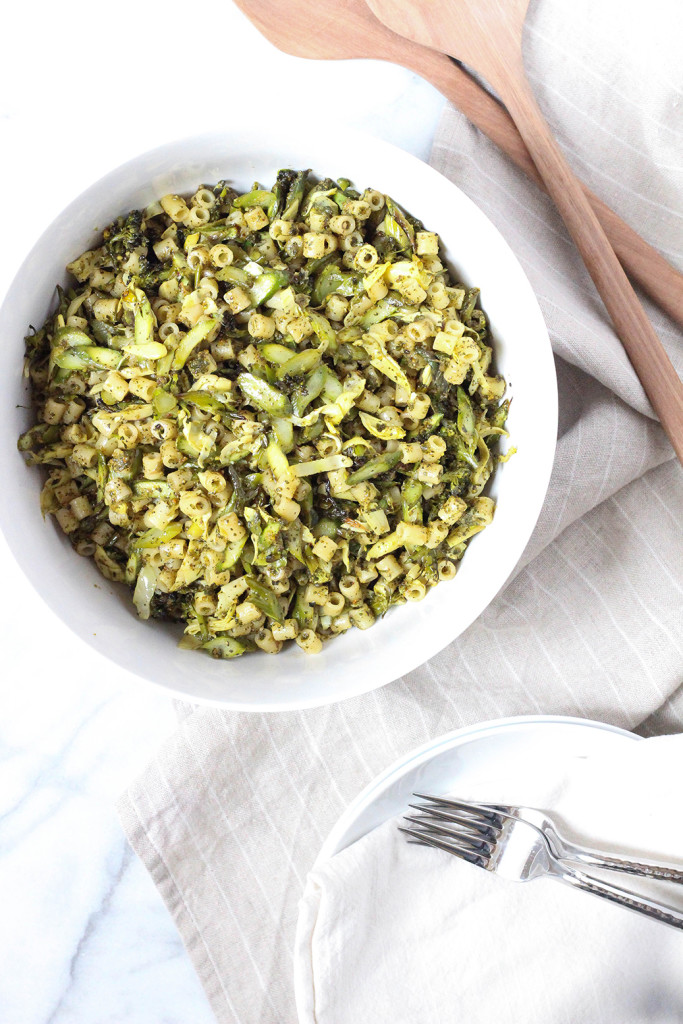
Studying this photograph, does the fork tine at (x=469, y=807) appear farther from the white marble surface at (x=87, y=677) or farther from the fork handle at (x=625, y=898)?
the white marble surface at (x=87, y=677)

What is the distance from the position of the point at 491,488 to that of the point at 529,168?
→ 96 cm

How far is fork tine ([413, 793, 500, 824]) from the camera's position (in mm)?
2129

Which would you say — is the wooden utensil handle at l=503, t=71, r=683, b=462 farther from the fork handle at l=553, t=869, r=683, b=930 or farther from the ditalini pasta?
the fork handle at l=553, t=869, r=683, b=930

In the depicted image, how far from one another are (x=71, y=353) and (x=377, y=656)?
98 cm

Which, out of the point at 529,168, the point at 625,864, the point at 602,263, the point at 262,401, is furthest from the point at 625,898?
the point at 529,168

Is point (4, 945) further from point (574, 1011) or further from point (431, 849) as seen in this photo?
point (574, 1011)

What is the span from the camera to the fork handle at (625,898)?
2.07m

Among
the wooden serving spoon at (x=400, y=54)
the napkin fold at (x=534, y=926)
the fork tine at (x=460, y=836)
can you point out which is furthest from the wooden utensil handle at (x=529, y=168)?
the fork tine at (x=460, y=836)

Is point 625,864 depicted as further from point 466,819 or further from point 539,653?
point 539,653

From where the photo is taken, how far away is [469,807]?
2.13 metres

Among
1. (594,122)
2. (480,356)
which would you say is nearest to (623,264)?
(594,122)

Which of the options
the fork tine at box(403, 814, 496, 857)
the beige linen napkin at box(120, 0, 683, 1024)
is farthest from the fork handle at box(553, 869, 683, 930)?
the beige linen napkin at box(120, 0, 683, 1024)

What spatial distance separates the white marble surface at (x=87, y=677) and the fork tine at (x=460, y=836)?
2.64 feet

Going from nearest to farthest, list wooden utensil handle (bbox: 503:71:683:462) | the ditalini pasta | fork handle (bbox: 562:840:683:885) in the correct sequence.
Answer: the ditalini pasta → fork handle (bbox: 562:840:683:885) → wooden utensil handle (bbox: 503:71:683:462)
